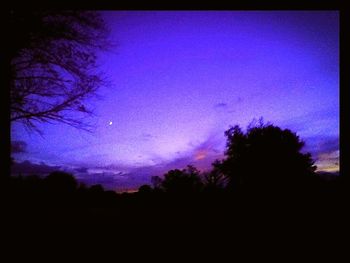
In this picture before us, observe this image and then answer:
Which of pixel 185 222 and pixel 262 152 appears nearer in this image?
pixel 185 222

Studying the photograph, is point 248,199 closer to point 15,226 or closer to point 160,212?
point 160,212

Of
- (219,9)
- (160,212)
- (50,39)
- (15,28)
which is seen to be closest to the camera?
(219,9)

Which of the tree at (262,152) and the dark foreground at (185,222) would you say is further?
the tree at (262,152)

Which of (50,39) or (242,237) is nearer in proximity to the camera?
(242,237)

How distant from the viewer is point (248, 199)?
10.9ft

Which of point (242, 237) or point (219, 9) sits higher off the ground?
point (219, 9)

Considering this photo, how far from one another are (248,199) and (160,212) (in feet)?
3.50

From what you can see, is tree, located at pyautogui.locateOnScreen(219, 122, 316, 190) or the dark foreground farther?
tree, located at pyautogui.locateOnScreen(219, 122, 316, 190)

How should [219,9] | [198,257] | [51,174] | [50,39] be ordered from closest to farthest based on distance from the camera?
[219,9] → [198,257] → [50,39] → [51,174]

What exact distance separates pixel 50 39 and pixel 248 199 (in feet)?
11.8

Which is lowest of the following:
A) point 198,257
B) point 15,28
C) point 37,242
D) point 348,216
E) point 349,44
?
point 198,257

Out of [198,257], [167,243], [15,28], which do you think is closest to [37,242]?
[167,243]

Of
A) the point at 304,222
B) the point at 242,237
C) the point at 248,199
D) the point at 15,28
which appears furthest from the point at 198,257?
the point at 15,28

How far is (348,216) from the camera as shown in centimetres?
273
